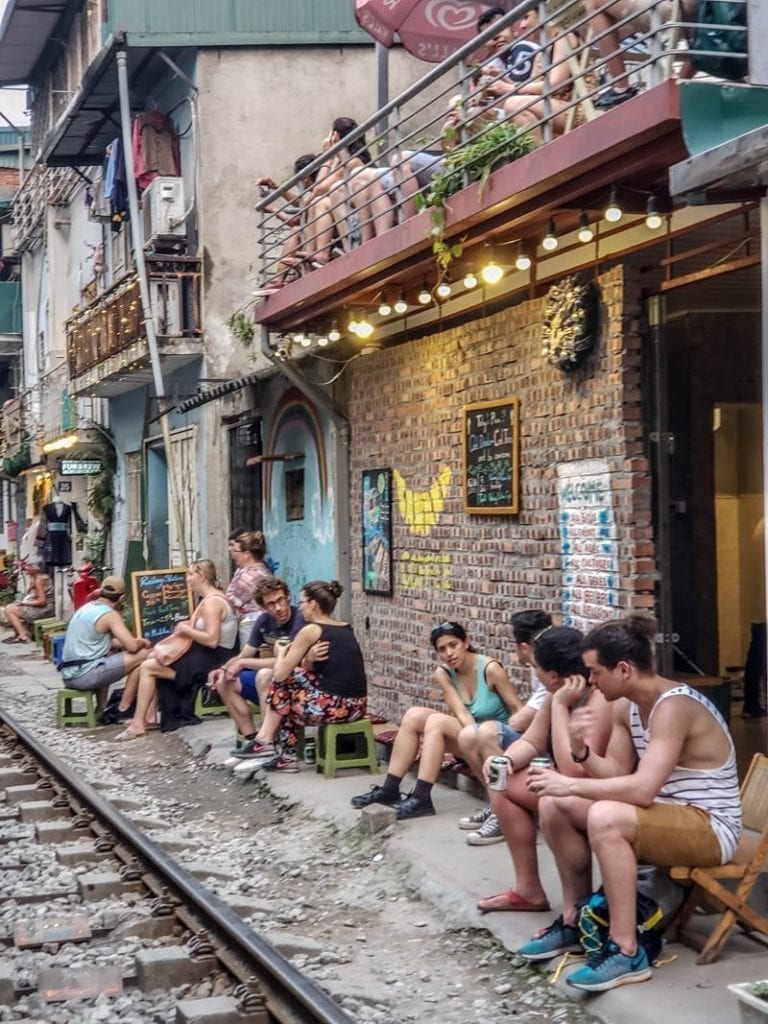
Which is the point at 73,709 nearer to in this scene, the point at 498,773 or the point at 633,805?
the point at 498,773

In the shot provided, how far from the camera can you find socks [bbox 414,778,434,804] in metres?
9.03

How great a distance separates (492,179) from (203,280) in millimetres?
10112

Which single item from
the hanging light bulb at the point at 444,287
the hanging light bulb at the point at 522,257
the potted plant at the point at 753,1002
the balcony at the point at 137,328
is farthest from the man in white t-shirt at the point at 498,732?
the balcony at the point at 137,328

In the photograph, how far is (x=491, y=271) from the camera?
1009cm

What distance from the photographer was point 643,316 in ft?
29.8

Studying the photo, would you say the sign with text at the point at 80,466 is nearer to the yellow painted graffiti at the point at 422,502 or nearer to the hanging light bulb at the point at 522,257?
the yellow painted graffiti at the point at 422,502

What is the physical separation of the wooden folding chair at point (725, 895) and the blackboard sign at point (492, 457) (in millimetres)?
4245

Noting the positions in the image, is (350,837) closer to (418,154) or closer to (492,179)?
(492,179)

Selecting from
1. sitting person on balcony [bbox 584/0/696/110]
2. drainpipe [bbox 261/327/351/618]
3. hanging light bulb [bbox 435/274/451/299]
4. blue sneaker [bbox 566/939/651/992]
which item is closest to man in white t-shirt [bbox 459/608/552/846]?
blue sneaker [bbox 566/939/651/992]

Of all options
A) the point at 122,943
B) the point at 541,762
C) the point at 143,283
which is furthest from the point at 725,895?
the point at 143,283

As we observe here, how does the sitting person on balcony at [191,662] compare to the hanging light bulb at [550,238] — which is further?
the sitting person on balcony at [191,662]

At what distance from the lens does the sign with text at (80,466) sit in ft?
80.9

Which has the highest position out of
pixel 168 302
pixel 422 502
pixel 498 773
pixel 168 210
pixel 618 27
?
pixel 168 210

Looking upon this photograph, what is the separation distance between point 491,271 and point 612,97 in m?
1.96
